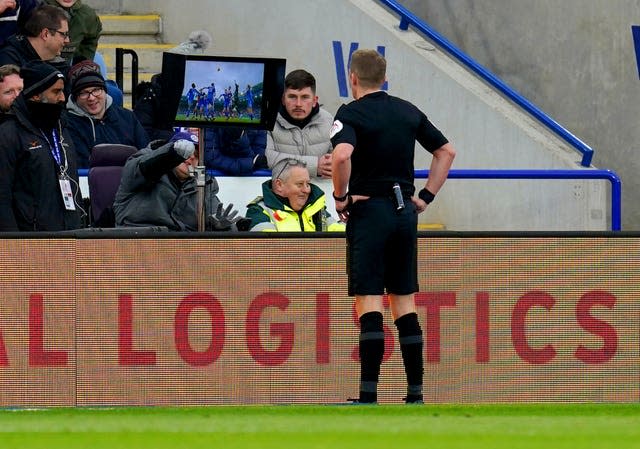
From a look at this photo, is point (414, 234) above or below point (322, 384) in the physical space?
above

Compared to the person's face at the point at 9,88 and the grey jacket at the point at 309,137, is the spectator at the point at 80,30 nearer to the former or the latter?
the grey jacket at the point at 309,137

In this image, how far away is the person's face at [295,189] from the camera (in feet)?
41.3

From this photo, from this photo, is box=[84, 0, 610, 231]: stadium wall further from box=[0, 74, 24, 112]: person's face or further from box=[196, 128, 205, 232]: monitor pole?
box=[0, 74, 24, 112]: person's face

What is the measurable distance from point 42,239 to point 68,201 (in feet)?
2.50

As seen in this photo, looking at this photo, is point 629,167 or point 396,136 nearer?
point 396,136

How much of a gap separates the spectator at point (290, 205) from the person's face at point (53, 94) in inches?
63.3

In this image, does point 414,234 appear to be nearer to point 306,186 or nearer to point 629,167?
point 306,186

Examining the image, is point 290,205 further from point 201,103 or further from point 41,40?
point 41,40

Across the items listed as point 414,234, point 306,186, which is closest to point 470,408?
point 414,234

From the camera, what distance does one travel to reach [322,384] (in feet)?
37.6

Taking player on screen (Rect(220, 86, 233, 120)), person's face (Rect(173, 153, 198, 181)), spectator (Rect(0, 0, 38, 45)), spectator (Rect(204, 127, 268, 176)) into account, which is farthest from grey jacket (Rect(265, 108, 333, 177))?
player on screen (Rect(220, 86, 233, 120))

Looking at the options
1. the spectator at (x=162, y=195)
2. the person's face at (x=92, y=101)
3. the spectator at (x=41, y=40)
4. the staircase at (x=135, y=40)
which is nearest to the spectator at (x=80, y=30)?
the spectator at (x=41, y=40)
